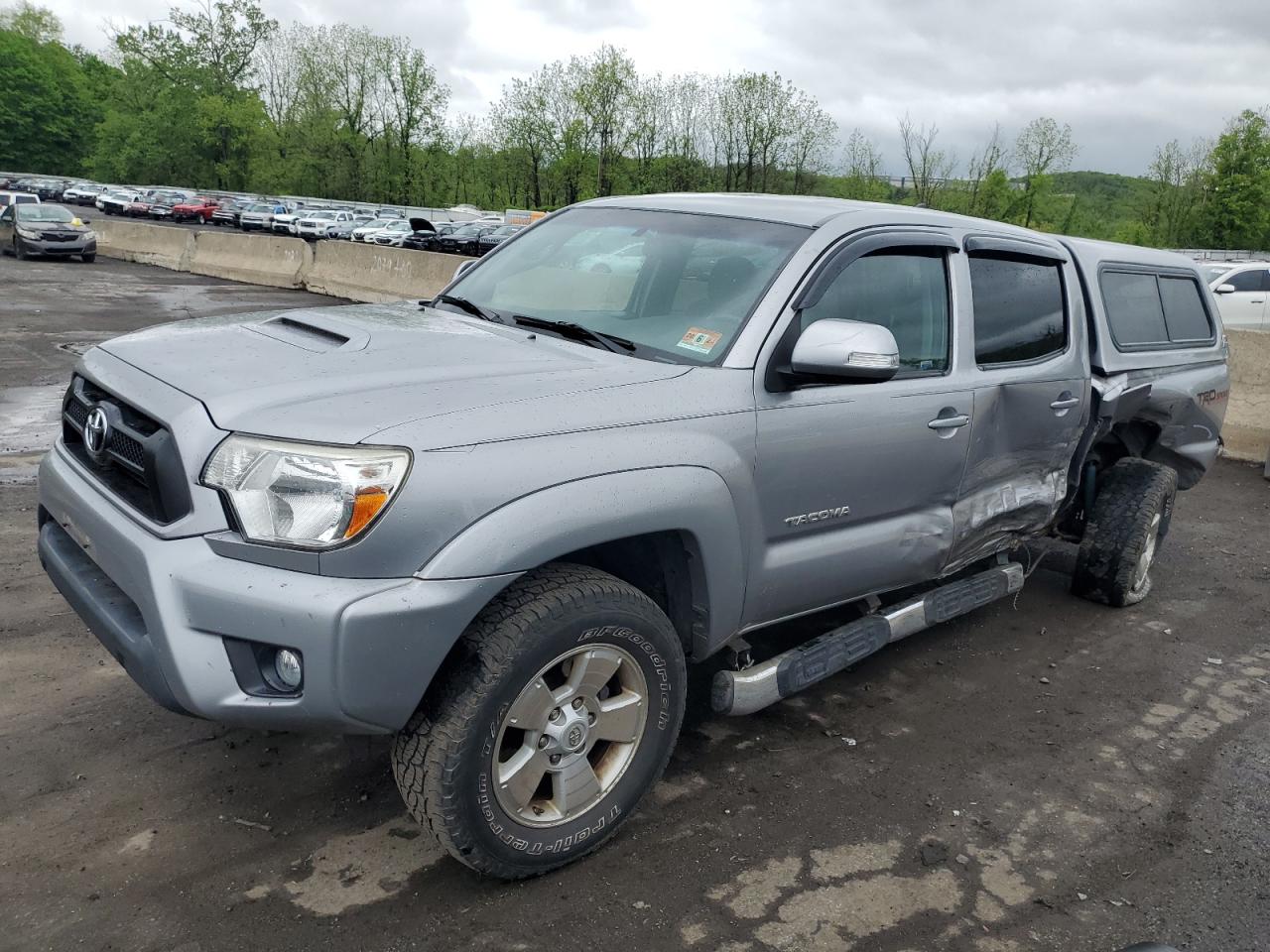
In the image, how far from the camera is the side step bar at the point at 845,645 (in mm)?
3350

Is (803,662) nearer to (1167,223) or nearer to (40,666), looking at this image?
(40,666)

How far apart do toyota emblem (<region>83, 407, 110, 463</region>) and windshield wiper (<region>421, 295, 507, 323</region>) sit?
1.32m

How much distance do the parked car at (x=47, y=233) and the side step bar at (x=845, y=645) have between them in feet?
85.3

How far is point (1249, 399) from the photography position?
30.2 feet

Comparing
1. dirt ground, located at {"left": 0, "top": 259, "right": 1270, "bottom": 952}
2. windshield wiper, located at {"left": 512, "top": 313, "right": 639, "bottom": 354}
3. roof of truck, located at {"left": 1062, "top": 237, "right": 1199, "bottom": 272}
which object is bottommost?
dirt ground, located at {"left": 0, "top": 259, "right": 1270, "bottom": 952}

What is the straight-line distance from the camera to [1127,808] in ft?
11.5

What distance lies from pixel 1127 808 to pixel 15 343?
12926 millimetres

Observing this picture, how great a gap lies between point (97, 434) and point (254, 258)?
2133 centimetres

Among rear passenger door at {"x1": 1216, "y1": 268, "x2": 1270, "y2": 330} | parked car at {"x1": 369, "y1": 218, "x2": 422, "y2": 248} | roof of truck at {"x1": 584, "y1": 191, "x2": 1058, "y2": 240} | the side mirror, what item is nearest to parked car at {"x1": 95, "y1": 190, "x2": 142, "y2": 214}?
parked car at {"x1": 369, "y1": 218, "x2": 422, "y2": 248}

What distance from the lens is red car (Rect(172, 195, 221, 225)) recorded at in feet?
185

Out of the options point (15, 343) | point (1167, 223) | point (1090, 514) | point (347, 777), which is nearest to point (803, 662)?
point (347, 777)

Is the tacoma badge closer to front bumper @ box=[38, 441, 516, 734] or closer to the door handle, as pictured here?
the door handle

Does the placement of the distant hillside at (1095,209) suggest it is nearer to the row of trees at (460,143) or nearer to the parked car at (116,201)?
the row of trees at (460,143)

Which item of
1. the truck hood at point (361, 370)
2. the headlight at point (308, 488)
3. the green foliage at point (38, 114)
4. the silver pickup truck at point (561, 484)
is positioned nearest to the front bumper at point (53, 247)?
the silver pickup truck at point (561, 484)
